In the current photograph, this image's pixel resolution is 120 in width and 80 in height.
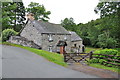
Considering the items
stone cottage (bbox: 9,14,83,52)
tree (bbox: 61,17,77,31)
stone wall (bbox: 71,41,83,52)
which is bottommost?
stone wall (bbox: 71,41,83,52)

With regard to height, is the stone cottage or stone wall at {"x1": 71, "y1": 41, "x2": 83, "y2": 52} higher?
the stone cottage

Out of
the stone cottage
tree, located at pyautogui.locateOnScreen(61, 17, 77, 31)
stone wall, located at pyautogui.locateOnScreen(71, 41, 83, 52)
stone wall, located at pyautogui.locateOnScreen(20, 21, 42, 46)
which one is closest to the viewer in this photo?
the stone cottage

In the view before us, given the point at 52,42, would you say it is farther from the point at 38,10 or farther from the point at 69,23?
the point at 69,23

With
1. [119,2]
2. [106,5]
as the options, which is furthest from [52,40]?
[119,2]

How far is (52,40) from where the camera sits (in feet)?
96.0

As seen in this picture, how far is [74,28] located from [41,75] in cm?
5076

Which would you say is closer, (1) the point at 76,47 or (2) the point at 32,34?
(2) the point at 32,34

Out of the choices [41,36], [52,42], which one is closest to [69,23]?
[52,42]

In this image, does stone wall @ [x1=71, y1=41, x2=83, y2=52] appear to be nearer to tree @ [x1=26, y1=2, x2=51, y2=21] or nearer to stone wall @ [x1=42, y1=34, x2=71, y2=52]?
stone wall @ [x1=42, y1=34, x2=71, y2=52]

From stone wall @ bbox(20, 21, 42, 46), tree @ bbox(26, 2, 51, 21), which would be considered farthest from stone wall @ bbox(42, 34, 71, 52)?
tree @ bbox(26, 2, 51, 21)

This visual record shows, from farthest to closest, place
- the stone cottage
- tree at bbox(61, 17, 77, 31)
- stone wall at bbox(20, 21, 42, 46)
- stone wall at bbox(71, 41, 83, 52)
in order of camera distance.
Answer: tree at bbox(61, 17, 77, 31)
stone wall at bbox(71, 41, 83, 52)
stone wall at bbox(20, 21, 42, 46)
the stone cottage

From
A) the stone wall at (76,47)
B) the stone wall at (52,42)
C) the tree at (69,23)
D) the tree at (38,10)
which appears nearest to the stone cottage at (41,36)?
the stone wall at (52,42)

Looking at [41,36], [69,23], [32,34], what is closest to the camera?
[41,36]

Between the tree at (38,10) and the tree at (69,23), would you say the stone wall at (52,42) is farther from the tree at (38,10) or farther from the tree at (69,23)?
the tree at (69,23)
